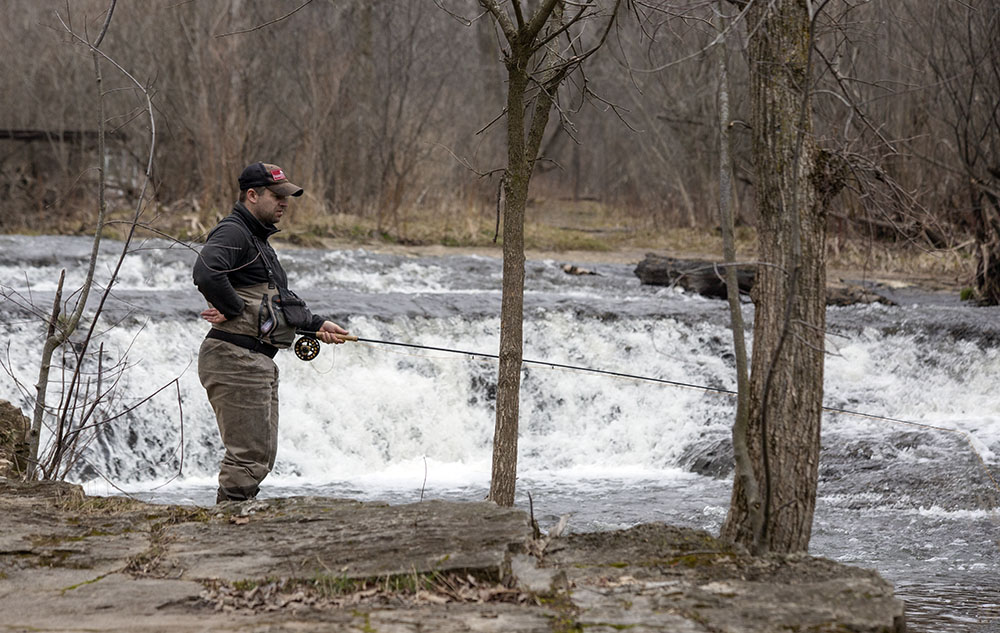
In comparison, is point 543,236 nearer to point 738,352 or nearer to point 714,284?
point 714,284

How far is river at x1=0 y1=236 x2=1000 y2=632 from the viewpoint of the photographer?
6711mm

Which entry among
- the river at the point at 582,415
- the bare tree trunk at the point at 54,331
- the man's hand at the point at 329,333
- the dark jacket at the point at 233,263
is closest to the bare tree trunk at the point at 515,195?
the man's hand at the point at 329,333

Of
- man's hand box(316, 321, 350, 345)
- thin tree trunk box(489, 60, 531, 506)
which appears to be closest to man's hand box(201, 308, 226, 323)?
man's hand box(316, 321, 350, 345)

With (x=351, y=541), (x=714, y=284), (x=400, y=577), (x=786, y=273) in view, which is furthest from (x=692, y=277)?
(x=400, y=577)

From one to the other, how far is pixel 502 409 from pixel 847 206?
44.8 feet

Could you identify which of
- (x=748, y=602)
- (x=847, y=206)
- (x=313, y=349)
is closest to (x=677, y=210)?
(x=847, y=206)

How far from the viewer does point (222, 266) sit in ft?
15.6

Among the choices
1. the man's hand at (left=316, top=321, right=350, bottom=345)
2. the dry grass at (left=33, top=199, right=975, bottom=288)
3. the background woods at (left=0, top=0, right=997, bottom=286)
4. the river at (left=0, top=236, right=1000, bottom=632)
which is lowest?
the river at (left=0, top=236, right=1000, bottom=632)

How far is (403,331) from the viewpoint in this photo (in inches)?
419

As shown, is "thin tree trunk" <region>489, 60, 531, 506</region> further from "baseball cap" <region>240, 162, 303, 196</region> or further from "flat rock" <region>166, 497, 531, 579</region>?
"baseball cap" <region>240, 162, 303, 196</region>

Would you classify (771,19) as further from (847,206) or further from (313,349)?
(847,206)

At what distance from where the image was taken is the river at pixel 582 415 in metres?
6.71

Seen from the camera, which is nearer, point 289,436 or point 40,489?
point 40,489

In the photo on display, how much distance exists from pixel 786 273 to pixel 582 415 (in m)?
5.92
